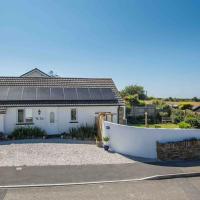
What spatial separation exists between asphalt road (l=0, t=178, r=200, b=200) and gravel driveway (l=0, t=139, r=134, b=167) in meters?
3.25

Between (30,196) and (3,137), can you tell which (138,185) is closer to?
(30,196)

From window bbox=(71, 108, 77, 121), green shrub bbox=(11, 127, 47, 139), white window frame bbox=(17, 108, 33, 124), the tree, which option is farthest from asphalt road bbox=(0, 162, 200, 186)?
the tree

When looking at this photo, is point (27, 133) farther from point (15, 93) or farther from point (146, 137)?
point (146, 137)

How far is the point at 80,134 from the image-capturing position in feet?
66.0

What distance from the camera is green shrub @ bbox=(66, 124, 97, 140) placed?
65.6 ft

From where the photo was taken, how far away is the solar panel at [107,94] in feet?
74.8

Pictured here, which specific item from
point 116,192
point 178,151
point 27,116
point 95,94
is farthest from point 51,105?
point 116,192

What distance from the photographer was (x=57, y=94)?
22359 millimetres

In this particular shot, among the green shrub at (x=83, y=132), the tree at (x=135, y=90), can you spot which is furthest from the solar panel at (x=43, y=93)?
the tree at (x=135, y=90)

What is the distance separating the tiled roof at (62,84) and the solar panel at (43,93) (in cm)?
42

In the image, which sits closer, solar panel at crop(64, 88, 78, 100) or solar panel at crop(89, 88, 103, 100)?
solar panel at crop(64, 88, 78, 100)

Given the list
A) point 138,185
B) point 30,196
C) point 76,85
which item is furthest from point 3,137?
point 138,185

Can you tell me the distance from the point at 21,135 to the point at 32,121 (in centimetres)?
169

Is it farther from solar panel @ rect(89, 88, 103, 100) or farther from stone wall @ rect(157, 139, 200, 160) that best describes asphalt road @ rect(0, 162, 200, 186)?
solar panel @ rect(89, 88, 103, 100)
